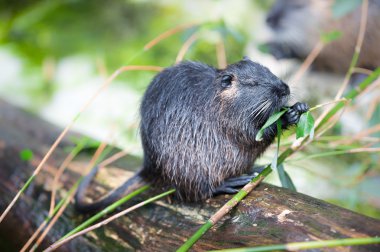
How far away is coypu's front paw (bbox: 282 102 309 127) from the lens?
159 cm

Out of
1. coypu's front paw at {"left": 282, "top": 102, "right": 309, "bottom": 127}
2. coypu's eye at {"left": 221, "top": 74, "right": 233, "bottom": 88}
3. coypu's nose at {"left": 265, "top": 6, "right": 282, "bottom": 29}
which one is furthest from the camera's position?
coypu's nose at {"left": 265, "top": 6, "right": 282, "bottom": 29}

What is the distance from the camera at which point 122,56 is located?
4176mm

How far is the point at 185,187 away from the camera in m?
1.69

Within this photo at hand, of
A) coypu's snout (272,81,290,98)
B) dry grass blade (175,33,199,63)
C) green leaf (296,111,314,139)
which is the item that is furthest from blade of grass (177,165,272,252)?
dry grass blade (175,33,199,63)

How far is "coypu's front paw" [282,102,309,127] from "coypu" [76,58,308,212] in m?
0.01

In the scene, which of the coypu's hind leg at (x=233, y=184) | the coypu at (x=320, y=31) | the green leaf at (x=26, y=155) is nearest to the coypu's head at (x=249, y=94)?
the coypu's hind leg at (x=233, y=184)

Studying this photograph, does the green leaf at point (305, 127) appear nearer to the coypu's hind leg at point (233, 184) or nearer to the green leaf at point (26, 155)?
the coypu's hind leg at point (233, 184)

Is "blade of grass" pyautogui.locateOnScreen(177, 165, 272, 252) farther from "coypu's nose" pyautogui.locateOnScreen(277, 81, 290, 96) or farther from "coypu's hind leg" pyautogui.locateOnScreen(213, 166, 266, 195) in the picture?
"coypu's nose" pyautogui.locateOnScreen(277, 81, 290, 96)

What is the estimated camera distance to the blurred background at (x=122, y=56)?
3145mm

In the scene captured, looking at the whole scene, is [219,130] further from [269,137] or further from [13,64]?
[13,64]

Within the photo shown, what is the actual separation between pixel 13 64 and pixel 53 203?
2.27 m

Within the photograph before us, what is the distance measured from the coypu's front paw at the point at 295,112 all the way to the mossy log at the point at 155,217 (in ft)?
0.78

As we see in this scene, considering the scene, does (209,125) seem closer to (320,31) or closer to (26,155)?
(26,155)

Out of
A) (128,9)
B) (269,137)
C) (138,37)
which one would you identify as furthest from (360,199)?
(128,9)
